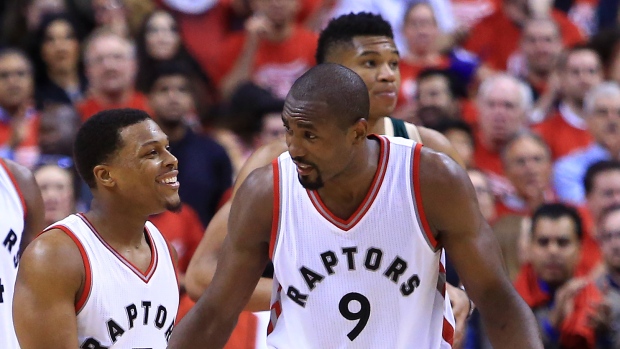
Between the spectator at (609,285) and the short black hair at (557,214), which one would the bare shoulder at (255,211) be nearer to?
the spectator at (609,285)

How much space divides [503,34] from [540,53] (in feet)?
2.51

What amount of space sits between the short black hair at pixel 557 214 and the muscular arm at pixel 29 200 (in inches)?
123

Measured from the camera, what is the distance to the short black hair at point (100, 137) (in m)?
4.22

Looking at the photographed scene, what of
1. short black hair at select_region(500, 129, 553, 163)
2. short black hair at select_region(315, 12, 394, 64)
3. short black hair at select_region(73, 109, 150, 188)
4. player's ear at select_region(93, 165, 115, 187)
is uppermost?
short black hair at select_region(315, 12, 394, 64)

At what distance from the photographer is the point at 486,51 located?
9773 millimetres

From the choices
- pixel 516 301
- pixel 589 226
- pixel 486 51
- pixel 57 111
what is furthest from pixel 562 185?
pixel 516 301

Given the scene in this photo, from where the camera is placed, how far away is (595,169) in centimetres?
739

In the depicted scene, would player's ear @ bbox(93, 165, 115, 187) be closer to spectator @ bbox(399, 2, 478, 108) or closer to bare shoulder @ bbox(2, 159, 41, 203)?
bare shoulder @ bbox(2, 159, 41, 203)

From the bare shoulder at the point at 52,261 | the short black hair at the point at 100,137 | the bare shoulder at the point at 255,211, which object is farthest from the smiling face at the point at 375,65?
the bare shoulder at the point at 52,261

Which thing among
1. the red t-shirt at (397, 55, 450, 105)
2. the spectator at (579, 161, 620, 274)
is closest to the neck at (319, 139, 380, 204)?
the spectator at (579, 161, 620, 274)

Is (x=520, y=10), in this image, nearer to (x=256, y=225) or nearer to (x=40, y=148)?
(x=40, y=148)

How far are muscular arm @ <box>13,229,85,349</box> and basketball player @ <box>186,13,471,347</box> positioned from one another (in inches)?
33.6

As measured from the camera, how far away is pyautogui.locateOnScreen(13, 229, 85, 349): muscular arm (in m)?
3.82

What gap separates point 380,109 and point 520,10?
18.1 ft
